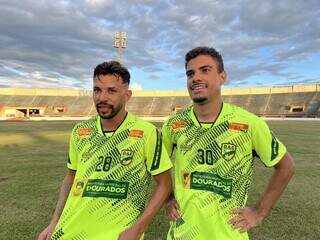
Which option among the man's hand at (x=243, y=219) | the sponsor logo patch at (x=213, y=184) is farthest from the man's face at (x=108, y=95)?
the man's hand at (x=243, y=219)

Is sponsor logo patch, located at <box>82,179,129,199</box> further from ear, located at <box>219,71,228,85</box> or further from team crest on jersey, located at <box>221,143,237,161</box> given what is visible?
ear, located at <box>219,71,228,85</box>

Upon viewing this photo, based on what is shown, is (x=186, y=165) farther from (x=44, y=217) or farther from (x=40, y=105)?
(x=40, y=105)

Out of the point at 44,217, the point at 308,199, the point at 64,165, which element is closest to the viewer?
the point at 44,217

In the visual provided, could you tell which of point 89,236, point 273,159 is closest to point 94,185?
point 89,236

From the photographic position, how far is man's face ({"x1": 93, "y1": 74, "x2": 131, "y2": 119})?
3234mm

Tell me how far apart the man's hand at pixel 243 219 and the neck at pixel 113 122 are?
3.78 feet

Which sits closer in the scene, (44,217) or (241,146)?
(241,146)

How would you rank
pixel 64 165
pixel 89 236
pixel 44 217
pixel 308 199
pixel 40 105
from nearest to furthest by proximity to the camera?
1. pixel 89 236
2. pixel 44 217
3. pixel 308 199
4. pixel 64 165
5. pixel 40 105

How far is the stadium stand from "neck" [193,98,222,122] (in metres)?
75.5

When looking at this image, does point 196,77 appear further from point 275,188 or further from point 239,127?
point 275,188

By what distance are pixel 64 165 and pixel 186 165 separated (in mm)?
11137

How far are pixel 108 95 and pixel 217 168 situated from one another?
1047mm

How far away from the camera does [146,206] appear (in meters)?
3.18

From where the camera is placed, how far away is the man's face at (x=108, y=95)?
3234 mm
